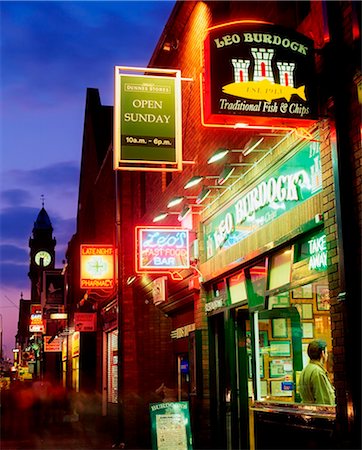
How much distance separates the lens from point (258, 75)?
26.7 feet

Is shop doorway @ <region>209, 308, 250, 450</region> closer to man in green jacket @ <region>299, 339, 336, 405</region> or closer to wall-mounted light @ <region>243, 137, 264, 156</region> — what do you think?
man in green jacket @ <region>299, 339, 336, 405</region>

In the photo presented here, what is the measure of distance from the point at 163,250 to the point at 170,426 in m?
5.00

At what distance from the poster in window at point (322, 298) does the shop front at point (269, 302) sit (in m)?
0.01

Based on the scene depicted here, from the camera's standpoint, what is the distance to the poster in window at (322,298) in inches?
354

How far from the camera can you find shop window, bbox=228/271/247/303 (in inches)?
457

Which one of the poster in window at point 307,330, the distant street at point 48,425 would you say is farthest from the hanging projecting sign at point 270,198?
the distant street at point 48,425

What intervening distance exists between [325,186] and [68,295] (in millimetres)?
33966

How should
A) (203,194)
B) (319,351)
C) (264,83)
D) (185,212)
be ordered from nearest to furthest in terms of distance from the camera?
1. (264,83)
2. (319,351)
3. (203,194)
4. (185,212)

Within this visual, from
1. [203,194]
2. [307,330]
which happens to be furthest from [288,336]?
[203,194]

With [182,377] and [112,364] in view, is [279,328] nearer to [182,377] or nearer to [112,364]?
[182,377]

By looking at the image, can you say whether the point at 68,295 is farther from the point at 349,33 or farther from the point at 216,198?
the point at 349,33

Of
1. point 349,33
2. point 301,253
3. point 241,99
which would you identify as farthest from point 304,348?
point 349,33

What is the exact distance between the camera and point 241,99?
8.08 m

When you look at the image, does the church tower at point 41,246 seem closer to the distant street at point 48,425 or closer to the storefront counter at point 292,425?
the distant street at point 48,425
